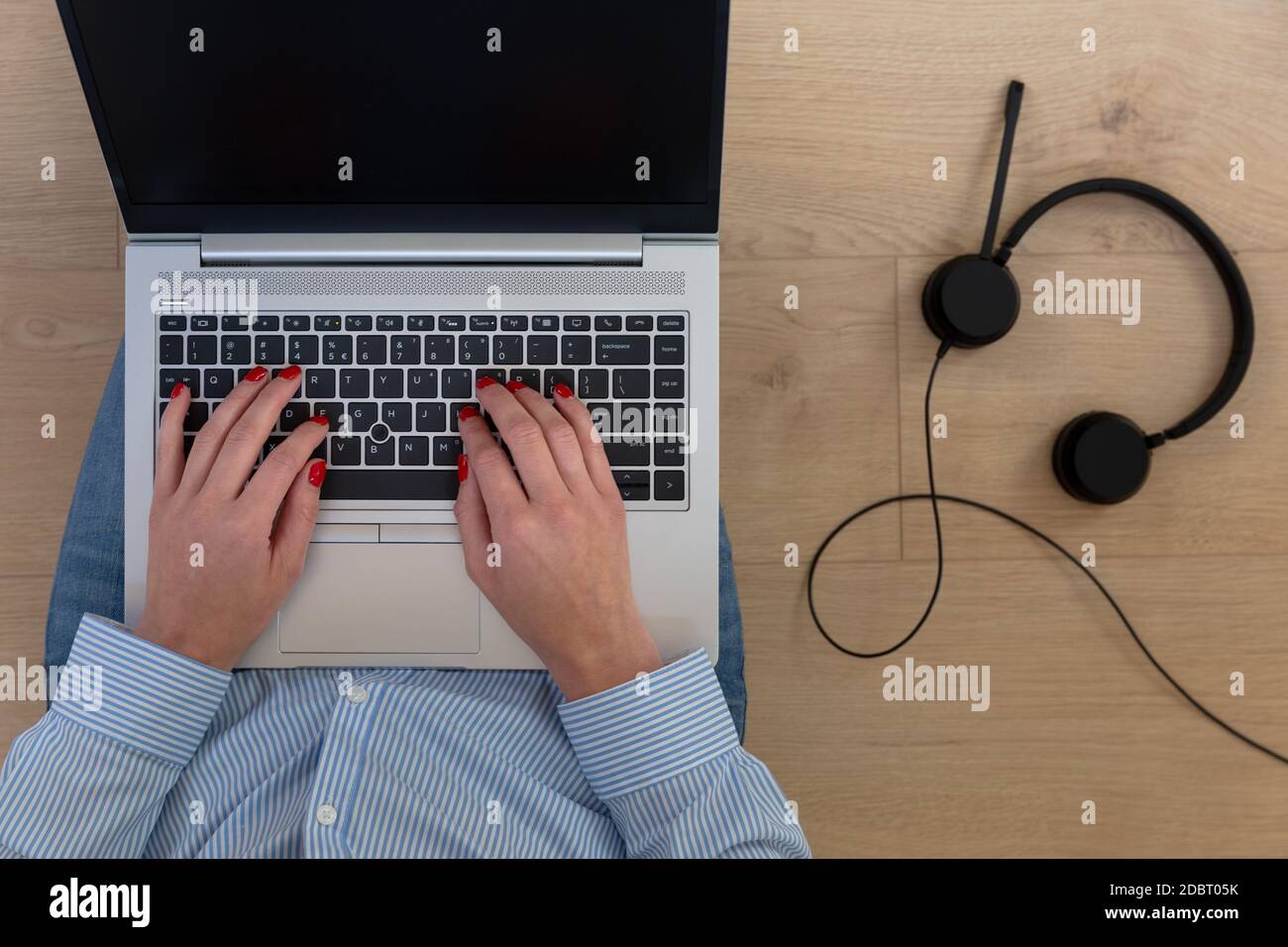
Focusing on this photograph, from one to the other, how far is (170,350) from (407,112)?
0.24 metres

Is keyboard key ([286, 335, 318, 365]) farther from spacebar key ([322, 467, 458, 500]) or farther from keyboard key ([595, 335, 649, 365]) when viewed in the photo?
keyboard key ([595, 335, 649, 365])

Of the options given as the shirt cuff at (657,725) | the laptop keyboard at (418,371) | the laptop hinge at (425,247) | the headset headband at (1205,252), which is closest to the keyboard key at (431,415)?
the laptop keyboard at (418,371)

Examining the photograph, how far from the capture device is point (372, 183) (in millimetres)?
566

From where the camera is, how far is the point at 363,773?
57cm

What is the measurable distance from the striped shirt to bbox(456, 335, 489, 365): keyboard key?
238 mm

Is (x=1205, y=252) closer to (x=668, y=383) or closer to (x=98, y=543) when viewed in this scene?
(x=668, y=383)

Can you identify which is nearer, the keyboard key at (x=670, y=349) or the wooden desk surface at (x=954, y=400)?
the keyboard key at (x=670, y=349)

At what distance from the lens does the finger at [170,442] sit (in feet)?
1.92

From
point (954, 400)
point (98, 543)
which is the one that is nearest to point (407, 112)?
point (98, 543)

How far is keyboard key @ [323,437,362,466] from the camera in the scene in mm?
587

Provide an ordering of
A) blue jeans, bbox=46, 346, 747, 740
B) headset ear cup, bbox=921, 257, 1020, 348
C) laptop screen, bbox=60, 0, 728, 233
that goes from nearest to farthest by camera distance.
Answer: laptop screen, bbox=60, 0, 728, 233
blue jeans, bbox=46, 346, 747, 740
headset ear cup, bbox=921, 257, 1020, 348

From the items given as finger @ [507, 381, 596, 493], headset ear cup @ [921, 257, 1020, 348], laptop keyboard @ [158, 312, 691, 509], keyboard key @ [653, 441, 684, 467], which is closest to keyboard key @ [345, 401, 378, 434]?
laptop keyboard @ [158, 312, 691, 509]

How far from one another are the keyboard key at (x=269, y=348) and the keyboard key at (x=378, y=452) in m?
0.09

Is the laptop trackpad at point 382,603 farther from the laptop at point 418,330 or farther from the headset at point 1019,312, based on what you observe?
the headset at point 1019,312
